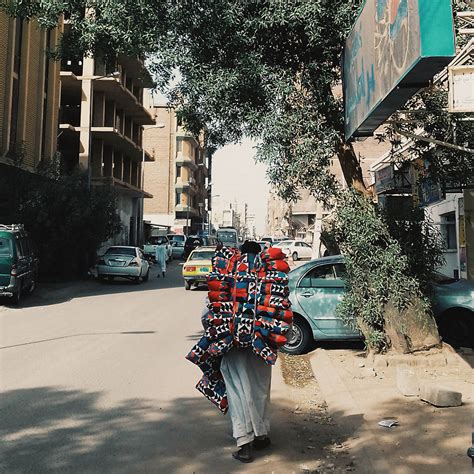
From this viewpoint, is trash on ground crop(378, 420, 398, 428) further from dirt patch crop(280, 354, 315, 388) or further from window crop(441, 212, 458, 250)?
window crop(441, 212, 458, 250)

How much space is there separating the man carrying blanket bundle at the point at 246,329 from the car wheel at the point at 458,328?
511 cm

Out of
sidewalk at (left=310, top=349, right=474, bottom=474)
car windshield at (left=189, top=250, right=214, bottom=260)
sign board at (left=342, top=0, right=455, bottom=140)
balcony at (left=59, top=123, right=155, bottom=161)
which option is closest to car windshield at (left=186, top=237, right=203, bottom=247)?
balcony at (left=59, top=123, right=155, bottom=161)

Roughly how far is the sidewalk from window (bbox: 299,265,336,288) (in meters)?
1.30

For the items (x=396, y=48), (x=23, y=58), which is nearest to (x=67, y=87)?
(x=23, y=58)

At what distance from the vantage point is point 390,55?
4.95 m

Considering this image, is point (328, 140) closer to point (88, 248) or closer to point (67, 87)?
point (88, 248)

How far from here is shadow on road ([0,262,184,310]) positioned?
15.7 m

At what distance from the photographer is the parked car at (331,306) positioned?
8180 mm

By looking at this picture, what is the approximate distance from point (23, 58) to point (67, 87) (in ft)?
35.5

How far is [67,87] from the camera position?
33.5m

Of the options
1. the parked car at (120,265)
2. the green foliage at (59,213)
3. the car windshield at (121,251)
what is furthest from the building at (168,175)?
the green foliage at (59,213)

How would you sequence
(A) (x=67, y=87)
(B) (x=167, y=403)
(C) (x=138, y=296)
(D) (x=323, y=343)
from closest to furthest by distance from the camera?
(B) (x=167, y=403) → (D) (x=323, y=343) → (C) (x=138, y=296) → (A) (x=67, y=87)

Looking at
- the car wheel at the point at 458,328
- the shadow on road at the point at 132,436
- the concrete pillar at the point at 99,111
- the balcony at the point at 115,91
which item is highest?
the balcony at the point at 115,91

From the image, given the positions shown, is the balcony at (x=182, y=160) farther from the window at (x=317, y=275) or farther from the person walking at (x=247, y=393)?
the person walking at (x=247, y=393)
